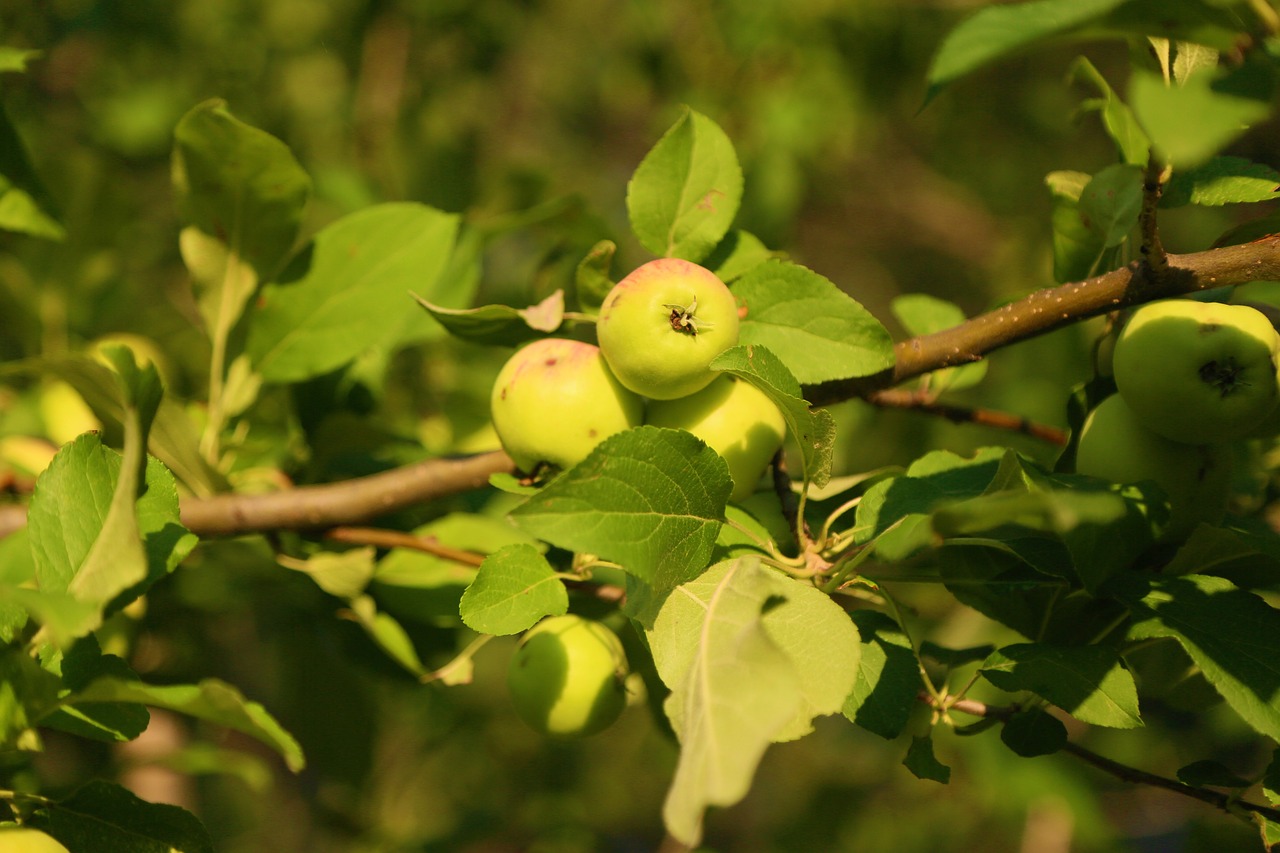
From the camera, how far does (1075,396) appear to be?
71cm

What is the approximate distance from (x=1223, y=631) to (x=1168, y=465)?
0.12m

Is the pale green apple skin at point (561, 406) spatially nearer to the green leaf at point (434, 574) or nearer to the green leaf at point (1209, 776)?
the green leaf at point (434, 574)

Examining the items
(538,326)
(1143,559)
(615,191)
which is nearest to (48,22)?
(538,326)

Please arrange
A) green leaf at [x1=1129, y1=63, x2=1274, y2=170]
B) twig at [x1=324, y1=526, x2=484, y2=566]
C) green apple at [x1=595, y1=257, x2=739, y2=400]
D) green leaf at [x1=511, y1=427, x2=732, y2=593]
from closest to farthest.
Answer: green leaf at [x1=1129, y1=63, x2=1274, y2=170] → green leaf at [x1=511, y1=427, x2=732, y2=593] → green apple at [x1=595, y1=257, x2=739, y2=400] → twig at [x1=324, y1=526, x2=484, y2=566]

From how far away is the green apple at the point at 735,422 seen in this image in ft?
2.17

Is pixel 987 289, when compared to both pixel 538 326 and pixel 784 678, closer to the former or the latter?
pixel 538 326

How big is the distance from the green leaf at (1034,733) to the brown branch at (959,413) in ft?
0.85

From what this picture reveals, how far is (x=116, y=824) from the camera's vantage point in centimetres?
61

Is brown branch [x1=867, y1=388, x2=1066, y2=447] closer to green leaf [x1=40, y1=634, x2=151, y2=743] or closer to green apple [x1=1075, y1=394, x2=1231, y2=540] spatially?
green apple [x1=1075, y1=394, x2=1231, y2=540]

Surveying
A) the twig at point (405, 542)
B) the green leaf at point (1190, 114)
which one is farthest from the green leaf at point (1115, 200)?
the twig at point (405, 542)

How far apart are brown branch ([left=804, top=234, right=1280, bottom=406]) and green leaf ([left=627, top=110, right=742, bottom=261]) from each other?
15 cm

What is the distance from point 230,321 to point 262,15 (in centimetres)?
Result: 189

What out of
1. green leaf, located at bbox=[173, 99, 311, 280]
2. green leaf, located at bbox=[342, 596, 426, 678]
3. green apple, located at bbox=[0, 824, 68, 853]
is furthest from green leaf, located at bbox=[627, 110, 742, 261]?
green apple, located at bbox=[0, 824, 68, 853]

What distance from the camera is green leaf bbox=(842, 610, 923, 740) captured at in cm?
58
